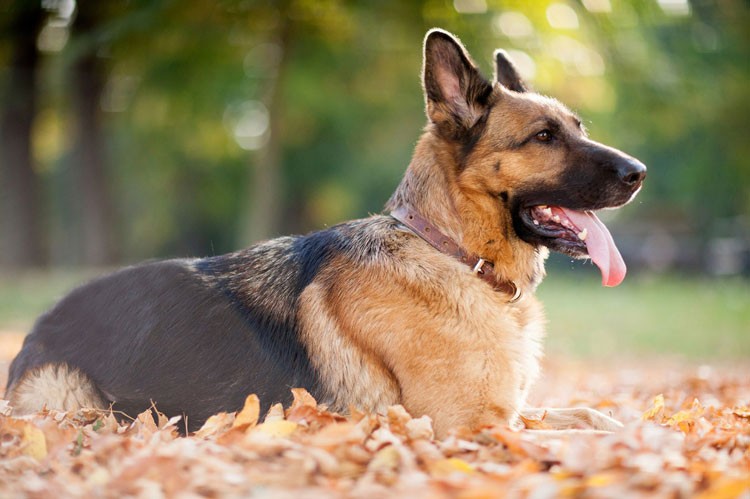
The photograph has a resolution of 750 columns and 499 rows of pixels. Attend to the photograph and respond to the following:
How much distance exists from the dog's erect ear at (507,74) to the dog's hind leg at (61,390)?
3371mm

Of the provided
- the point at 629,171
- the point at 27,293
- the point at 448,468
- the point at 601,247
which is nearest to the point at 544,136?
the point at 629,171

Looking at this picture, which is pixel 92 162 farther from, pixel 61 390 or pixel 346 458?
pixel 346 458

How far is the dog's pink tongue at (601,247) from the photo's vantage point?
448cm

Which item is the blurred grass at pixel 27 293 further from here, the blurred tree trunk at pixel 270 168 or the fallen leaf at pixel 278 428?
the fallen leaf at pixel 278 428

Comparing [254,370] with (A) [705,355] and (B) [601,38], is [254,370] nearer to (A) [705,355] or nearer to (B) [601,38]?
(A) [705,355]

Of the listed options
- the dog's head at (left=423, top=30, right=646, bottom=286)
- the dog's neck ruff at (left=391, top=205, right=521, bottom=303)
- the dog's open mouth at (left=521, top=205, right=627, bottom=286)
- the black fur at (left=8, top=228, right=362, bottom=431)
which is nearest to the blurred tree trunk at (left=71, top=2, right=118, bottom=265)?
the black fur at (left=8, top=228, right=362, bottom=431)

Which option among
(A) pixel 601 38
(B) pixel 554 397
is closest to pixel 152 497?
(B) pixel 554 397

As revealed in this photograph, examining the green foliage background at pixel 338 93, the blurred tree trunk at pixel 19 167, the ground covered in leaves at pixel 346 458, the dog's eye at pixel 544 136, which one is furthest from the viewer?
the blurred tree trunk at pixel 19 167

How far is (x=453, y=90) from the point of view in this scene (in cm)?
460

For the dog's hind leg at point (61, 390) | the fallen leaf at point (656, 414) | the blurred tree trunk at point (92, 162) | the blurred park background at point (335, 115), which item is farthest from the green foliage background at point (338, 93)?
the dog's hind leg at point (61, 390)

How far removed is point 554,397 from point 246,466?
4.13 metres

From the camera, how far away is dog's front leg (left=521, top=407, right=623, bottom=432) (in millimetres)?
4383

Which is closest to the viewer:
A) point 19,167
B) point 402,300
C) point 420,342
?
point 420,342

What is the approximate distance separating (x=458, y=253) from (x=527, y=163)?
2.33 feet
